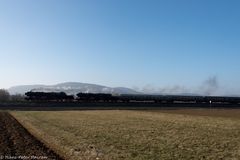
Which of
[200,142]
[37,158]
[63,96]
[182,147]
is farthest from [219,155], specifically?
[63,96]

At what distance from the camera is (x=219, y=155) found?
59.0 feet

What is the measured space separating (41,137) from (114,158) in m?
10.5

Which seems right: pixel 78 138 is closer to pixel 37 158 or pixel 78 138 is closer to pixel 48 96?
pixel 37 158

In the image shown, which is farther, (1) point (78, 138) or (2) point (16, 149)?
(1) point (78, 138)

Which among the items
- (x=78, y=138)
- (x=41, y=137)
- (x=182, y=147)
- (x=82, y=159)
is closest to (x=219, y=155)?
(x=182, y=147)

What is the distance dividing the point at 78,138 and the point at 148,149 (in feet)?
20.6

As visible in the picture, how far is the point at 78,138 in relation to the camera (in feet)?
81.3

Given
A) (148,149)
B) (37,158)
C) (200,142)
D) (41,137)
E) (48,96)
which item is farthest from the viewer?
(48,96)

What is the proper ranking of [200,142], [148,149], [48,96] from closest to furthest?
[148,149] < [200,142] < [48,96]

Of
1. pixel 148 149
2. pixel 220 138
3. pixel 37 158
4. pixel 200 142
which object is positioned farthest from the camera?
pixel 220 138

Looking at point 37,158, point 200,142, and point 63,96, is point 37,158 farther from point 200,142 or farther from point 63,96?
point 63,96

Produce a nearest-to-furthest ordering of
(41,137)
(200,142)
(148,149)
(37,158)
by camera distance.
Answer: (37,158)
(148,149)
(200,142)
(41,137)

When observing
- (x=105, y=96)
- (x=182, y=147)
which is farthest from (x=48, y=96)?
(x=182, y=147)

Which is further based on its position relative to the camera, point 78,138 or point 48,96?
point 48,96
